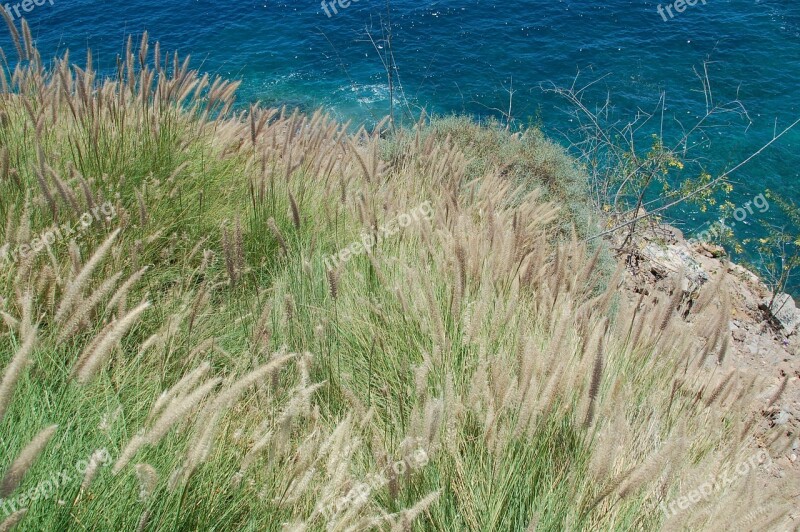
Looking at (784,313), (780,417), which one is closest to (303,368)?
(780,417)

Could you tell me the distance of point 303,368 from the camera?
74.9 inches

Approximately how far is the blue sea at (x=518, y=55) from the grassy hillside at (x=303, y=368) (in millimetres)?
7537

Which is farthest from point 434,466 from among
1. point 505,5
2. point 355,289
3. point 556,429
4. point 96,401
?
point 505,5

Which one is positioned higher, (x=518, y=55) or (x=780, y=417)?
(x=518, y=55)

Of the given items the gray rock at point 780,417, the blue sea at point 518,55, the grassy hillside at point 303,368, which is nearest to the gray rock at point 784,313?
the gray rock at point 780,417

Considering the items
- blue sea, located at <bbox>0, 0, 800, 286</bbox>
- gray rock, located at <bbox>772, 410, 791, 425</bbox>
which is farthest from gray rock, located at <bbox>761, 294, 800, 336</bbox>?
blue sea, located at <bbox>0, 0, 800, 286</bbox>

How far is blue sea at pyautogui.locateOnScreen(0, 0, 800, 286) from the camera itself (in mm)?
12352

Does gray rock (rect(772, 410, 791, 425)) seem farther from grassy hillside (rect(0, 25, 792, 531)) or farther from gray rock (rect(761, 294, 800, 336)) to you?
grassy hillside (rect(0, 25, 792, 531))

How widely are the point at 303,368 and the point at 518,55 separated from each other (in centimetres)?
1496

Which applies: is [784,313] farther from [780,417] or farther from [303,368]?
[303,368]

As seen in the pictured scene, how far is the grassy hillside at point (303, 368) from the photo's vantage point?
167 cm

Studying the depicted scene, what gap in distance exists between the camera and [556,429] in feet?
7.42

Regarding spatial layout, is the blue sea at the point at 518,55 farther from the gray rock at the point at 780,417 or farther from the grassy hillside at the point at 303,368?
the grassy hillside at the point at 303,368

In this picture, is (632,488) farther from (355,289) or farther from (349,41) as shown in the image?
(349,41)
